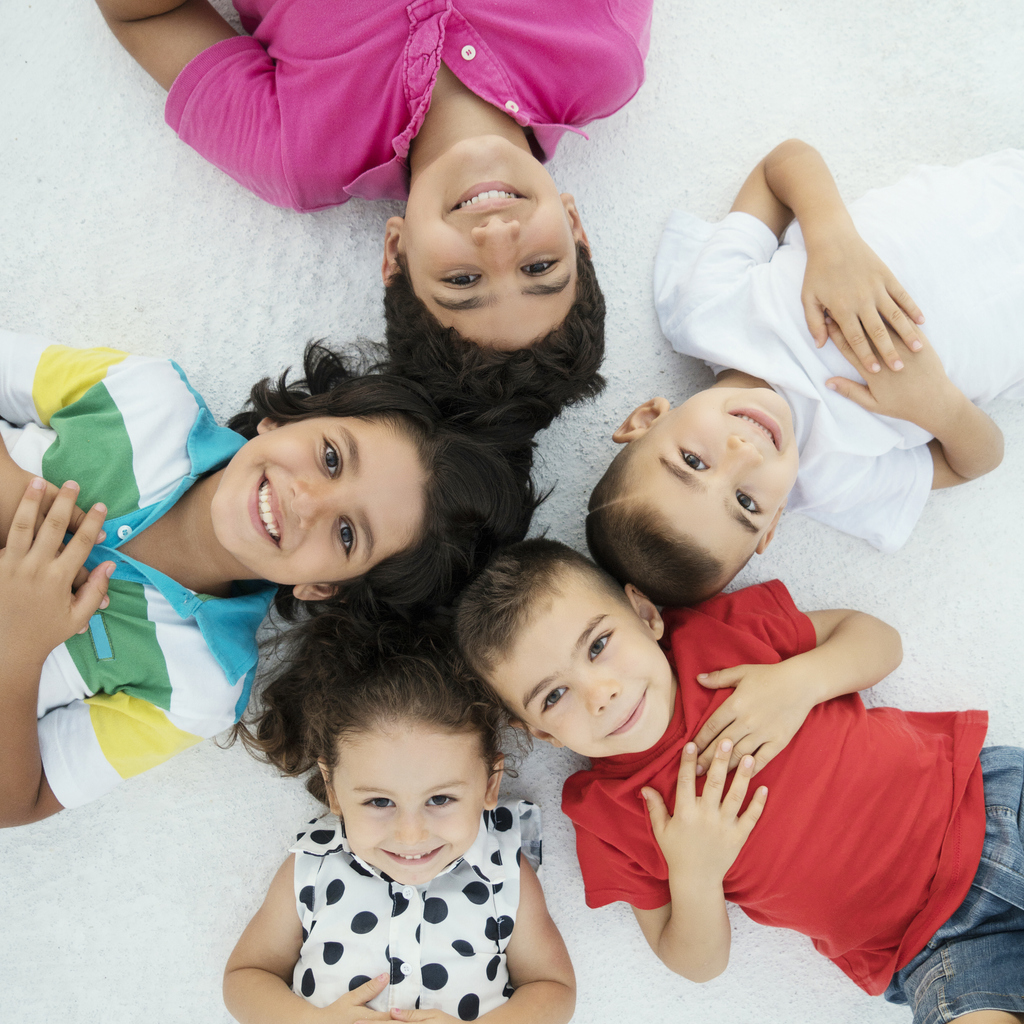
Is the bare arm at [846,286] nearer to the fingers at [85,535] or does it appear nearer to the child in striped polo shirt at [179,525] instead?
the child in striped polo shirt at [179,525]

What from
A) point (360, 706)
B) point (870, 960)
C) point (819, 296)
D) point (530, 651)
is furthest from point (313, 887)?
point (819, 296)

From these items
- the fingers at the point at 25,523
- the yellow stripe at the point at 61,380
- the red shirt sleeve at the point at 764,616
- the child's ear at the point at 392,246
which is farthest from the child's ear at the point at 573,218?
the fingers at the point at 25,523

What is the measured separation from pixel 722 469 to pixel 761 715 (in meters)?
0.33

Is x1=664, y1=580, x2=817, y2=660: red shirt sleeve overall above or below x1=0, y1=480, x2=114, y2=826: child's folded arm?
above

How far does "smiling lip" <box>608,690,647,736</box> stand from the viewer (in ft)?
3.30

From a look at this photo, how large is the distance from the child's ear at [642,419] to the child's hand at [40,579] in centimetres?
70

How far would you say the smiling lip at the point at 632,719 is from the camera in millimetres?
1007

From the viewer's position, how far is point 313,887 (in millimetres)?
1139

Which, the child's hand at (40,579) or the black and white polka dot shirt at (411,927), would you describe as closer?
the child's hand at (40,579)

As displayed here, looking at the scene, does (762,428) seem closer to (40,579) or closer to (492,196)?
(492,196)

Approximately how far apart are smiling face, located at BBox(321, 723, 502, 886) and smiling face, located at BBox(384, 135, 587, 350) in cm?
53

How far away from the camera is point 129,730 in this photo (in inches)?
41.3

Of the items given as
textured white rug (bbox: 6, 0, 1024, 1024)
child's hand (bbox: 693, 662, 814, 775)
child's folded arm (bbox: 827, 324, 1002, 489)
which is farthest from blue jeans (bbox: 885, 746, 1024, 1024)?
child's folded arm (bbox: 827, 324, 1002, 489)

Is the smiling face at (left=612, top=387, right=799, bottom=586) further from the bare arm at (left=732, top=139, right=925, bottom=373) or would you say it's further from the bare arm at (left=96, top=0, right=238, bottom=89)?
the bare arm at (left=96, top=0, right=238, bottom=89)
